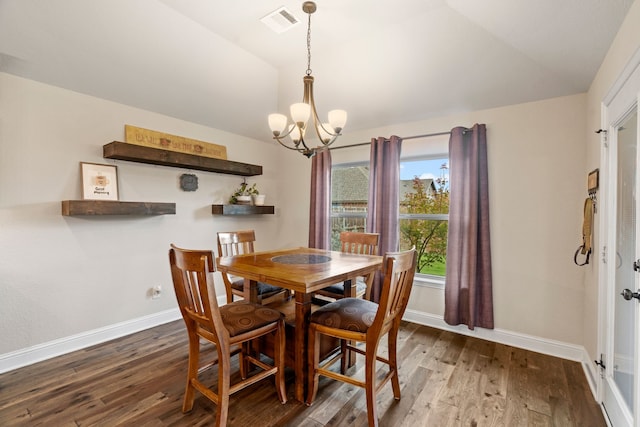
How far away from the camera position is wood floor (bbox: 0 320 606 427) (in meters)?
1.78

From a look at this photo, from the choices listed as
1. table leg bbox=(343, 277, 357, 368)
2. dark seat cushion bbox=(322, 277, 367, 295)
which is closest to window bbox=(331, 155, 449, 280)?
dark seat cushion bbox=(322, 277, 367, 295)

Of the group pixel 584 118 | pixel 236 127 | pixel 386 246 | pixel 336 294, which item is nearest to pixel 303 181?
pixel 236 127

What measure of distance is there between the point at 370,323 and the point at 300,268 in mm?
611

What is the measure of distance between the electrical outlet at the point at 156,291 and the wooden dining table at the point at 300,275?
141 centimetres

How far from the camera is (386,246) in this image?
3439 mm

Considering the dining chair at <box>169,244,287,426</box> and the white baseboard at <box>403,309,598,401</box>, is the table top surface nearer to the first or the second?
the dining chair at <box>169,244,287,426</box>

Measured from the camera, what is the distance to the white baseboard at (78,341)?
235 centimetres

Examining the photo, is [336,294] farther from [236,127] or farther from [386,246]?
[236,127]

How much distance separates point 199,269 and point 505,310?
2.91 metres

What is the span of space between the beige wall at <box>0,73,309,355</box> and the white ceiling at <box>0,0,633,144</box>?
8.9 inches

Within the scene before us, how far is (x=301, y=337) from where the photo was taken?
193 centimetres

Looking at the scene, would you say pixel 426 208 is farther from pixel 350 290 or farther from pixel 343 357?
pixel 343 357

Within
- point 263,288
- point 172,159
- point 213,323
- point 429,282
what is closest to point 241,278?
point 263,288

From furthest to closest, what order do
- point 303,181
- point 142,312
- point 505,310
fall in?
→ 1. point 303,181
2. point 142,312
3. point 505,310
